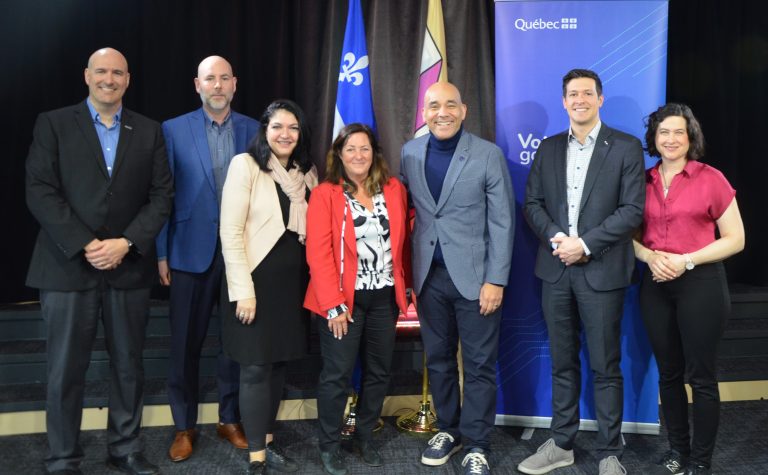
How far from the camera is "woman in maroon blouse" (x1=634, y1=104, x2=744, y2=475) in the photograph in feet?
9.25

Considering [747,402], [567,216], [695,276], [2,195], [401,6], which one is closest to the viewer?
[695,276]

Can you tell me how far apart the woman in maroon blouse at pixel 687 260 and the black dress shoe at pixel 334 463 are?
1565 mm

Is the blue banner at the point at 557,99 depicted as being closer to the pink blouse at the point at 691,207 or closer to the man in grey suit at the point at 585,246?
the man in grey suit at the point at 585,246

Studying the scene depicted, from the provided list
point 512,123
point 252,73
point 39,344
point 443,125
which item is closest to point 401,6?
point 252,73

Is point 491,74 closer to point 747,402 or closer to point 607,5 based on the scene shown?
point 607,5

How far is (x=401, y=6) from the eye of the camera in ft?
16.1

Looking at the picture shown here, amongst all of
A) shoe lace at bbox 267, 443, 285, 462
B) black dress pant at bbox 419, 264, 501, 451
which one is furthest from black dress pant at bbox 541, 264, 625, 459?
shoe lace at bbox 267, 443, 285, 462

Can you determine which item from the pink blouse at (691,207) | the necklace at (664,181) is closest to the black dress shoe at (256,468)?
the pink blouse at (691,207)

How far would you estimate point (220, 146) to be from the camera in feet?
10.7

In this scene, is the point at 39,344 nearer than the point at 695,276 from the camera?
No

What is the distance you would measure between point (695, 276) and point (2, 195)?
14.6 feet

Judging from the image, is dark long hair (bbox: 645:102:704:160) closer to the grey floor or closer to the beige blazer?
the grey floor

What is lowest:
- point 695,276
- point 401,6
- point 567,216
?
point 695,276

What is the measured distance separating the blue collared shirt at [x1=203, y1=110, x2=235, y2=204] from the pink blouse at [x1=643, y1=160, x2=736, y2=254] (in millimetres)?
2050
